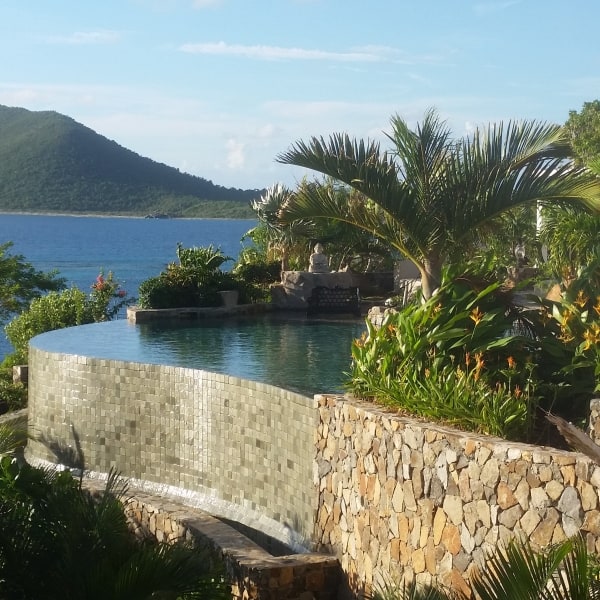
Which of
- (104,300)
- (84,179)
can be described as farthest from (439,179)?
(84,179)

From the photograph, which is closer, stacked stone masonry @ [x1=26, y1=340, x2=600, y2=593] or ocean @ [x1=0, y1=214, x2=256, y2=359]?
stacked stone masonry @ [x1=26, y1=340, x2=600, y2=593]

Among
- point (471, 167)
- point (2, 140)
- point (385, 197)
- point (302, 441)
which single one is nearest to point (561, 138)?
point (471, 167)

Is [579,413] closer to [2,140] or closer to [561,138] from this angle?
[561,138]

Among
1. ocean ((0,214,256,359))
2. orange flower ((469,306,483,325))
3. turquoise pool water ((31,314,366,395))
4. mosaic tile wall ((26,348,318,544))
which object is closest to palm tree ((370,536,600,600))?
orange flower ((469,306,483,325))

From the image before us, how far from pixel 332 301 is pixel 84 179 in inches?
4756

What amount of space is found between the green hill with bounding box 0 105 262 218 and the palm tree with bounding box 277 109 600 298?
115 m

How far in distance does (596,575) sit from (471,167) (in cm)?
877

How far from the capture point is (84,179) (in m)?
136

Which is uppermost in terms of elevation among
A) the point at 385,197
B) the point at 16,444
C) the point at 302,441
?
the point at 385,197

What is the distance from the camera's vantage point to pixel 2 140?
452 feet

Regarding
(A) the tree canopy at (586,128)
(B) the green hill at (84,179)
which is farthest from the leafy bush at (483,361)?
(B) the green hill at (84,179)

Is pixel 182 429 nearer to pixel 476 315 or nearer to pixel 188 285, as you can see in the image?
pixel 476 315

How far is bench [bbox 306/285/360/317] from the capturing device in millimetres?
19188

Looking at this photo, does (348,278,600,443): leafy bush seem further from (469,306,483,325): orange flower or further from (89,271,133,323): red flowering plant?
(89,271,133,323): red flowering plant
